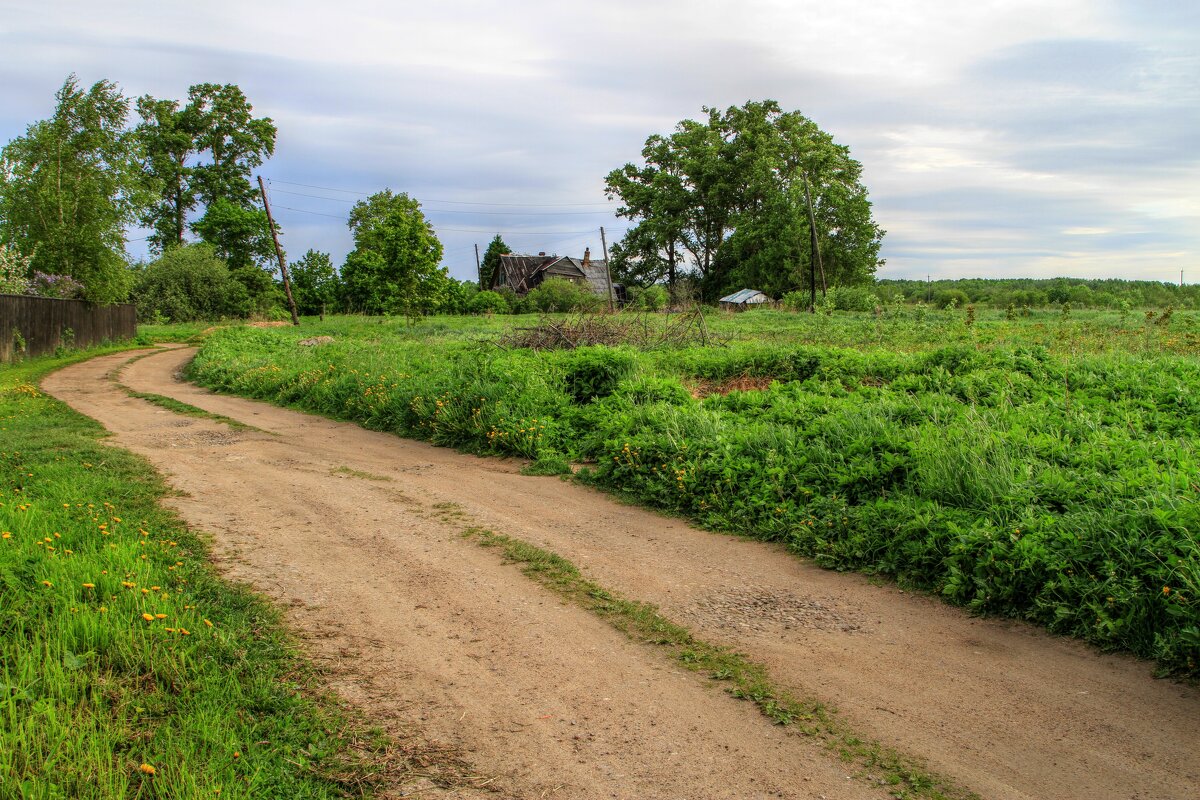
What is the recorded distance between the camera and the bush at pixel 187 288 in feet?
142

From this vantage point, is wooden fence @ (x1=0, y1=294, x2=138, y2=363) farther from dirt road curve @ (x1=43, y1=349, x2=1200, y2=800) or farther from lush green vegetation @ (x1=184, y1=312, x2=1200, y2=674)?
dirt road curve @ (x1=43, y1=349, x2=1200, y2=800)

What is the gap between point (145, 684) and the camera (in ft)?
11.4

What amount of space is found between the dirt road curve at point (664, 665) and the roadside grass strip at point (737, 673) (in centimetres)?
9

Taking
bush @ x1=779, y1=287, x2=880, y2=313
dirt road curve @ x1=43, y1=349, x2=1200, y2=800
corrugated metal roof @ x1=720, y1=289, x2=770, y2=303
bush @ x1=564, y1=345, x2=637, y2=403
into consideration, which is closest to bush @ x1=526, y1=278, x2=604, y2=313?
Answer: corrugated metal roof @ x1=720, y1=289, x2=770, y2=303

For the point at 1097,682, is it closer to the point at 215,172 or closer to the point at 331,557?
the point at 331,557

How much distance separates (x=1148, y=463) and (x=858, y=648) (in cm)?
270

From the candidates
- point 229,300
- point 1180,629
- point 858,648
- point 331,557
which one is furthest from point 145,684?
point 229,300

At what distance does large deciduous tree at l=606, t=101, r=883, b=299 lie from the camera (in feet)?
166

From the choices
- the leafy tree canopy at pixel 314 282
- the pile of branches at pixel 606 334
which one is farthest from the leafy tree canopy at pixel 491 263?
the pile of branches at pixel 606 334

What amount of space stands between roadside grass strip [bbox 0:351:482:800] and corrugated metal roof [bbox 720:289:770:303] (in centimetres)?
4856

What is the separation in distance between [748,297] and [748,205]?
982cm

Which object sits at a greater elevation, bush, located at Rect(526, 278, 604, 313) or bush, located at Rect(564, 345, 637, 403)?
bush, located at Rect(526, 278, 604, 313)

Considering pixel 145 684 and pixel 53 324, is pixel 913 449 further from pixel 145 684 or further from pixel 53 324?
pixel 53 324

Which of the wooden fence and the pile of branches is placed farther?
the wooden fence
